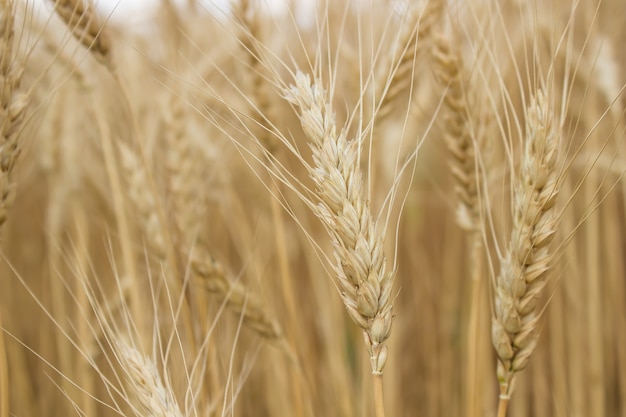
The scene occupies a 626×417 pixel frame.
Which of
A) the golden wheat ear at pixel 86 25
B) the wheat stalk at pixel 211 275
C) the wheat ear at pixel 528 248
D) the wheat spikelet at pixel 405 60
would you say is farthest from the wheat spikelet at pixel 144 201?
the wheat ear at pixel 528 248

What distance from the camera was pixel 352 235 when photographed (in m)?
0.54

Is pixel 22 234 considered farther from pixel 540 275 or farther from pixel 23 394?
pixel 540 275

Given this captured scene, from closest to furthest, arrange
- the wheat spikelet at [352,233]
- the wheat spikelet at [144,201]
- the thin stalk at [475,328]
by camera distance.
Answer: the wheat spikelet at [352,233], the thin stalk at [475,328], the wheat spikelet at [144,201]

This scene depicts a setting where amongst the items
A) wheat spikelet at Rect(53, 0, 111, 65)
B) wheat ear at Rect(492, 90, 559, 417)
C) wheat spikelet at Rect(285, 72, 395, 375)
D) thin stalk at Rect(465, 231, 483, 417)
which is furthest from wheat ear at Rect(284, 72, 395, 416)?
wheat spikelet at Rect(53, 0, 111, 65)

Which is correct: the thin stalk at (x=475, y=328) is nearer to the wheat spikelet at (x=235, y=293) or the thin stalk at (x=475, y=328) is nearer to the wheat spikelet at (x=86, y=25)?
the wheat spikelet at (x=235, y=293)

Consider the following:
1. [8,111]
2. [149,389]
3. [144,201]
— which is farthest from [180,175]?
[149,389]

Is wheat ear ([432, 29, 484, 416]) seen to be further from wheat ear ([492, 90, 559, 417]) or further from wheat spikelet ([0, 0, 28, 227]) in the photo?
wheat spikelet ([0, 0, 28, 227])

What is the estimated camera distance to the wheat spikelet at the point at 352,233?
21.4 inches

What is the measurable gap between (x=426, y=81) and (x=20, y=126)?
105 cm

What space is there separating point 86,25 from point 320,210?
0.49 meters

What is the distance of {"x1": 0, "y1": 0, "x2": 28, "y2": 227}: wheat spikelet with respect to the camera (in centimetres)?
64

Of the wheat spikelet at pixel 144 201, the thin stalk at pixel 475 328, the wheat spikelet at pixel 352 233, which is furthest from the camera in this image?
the wheat spikelet at pixel 144 201

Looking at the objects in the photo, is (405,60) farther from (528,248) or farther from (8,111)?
(8,111)

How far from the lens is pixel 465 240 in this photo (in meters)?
1.67
